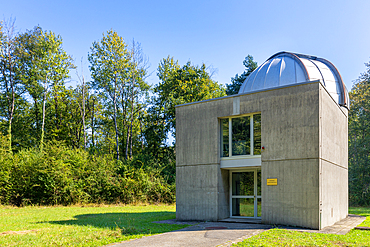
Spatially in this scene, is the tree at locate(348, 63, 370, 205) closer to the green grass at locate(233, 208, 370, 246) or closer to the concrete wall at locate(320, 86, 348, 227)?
the concrete wall at locate(320, 86, 348, 227)

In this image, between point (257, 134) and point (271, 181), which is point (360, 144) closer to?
point (257, 134)

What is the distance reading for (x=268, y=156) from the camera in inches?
444

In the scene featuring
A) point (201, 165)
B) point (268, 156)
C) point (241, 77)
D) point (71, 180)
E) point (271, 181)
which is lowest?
point (71, 180)

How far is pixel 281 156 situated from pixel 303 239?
3517 mm

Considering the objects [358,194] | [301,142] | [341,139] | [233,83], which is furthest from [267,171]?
[233,83]

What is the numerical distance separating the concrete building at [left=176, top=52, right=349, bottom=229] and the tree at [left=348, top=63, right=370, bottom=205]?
1584 cm

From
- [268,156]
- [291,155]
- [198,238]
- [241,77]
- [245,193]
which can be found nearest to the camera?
[198,238]

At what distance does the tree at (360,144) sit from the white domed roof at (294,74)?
14.9 metres

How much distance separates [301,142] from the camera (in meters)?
10.6

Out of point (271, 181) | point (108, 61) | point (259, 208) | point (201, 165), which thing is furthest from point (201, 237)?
point (108, 61)

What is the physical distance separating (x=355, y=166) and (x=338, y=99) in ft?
51.2

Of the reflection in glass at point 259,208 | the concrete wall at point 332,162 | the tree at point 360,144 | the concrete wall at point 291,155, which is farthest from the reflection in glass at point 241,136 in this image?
the tree at point 360,144

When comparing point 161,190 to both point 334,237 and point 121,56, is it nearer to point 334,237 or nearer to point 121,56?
point 121,56

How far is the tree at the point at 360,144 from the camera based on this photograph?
28109 mm
